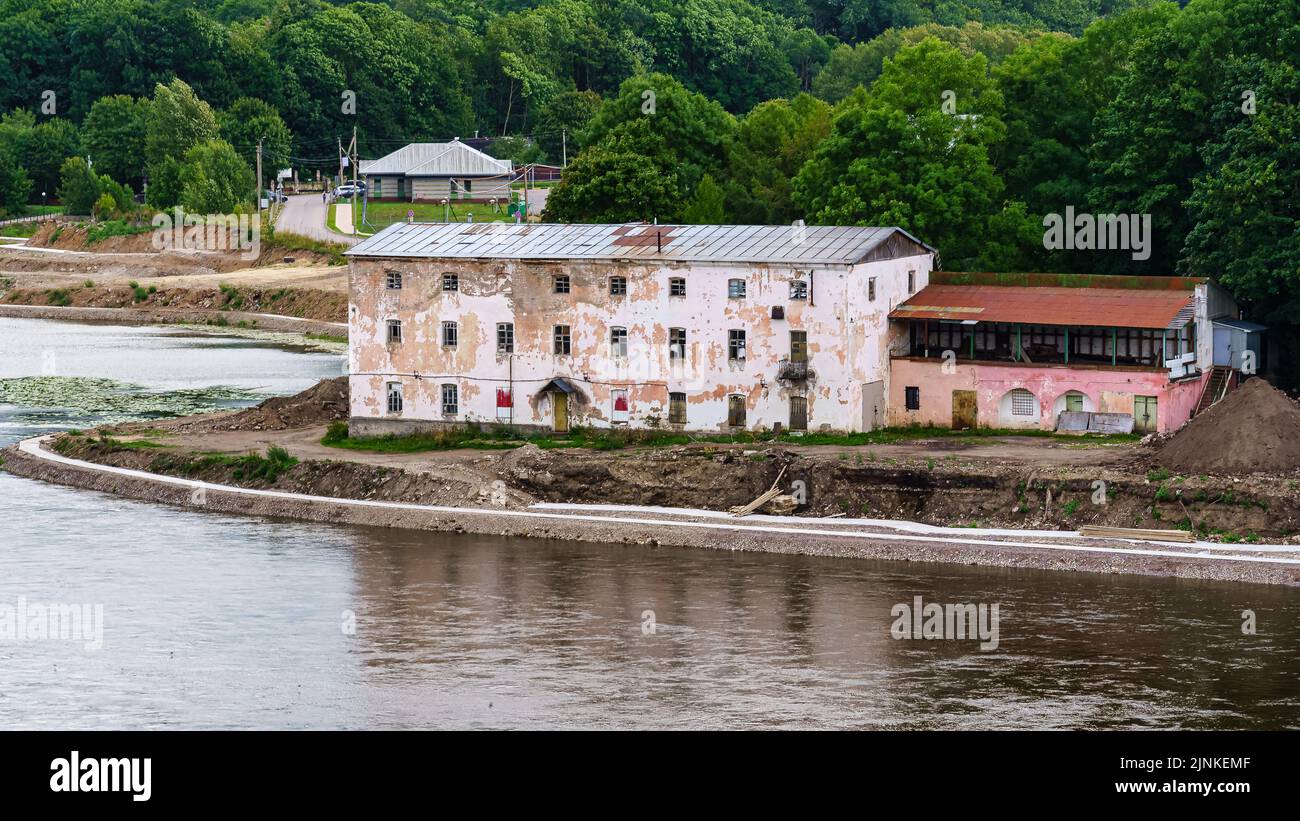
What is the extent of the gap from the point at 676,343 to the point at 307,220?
7828 cm

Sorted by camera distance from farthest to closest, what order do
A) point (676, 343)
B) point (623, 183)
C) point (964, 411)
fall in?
point (623, 183)
point (676, 343)
point (964, 411)

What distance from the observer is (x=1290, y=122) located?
68375 mm

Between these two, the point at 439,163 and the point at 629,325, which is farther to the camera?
the point at 439,163

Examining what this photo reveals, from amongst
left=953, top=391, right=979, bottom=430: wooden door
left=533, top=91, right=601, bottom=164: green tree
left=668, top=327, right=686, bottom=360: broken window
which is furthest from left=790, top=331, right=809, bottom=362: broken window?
left=533, top=91, right=601, bottom=164: green tree

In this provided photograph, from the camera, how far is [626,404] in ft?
214

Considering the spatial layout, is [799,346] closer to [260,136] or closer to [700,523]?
[700,523]

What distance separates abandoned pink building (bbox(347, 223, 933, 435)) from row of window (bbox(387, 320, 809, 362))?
1.8 inches

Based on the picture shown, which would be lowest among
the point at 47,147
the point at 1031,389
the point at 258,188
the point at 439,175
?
the point at 1031,389

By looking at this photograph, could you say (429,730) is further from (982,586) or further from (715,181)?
(715,181)

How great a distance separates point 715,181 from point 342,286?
32.9 m

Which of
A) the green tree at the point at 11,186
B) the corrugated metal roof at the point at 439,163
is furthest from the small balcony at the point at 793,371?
the green tree at the point at 11,186

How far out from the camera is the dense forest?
2840 inches

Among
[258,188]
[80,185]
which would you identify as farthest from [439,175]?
[80,185]

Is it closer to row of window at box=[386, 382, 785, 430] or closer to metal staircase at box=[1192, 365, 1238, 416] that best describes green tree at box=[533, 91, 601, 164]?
row of window at box=[386, 382, 785, 430]
